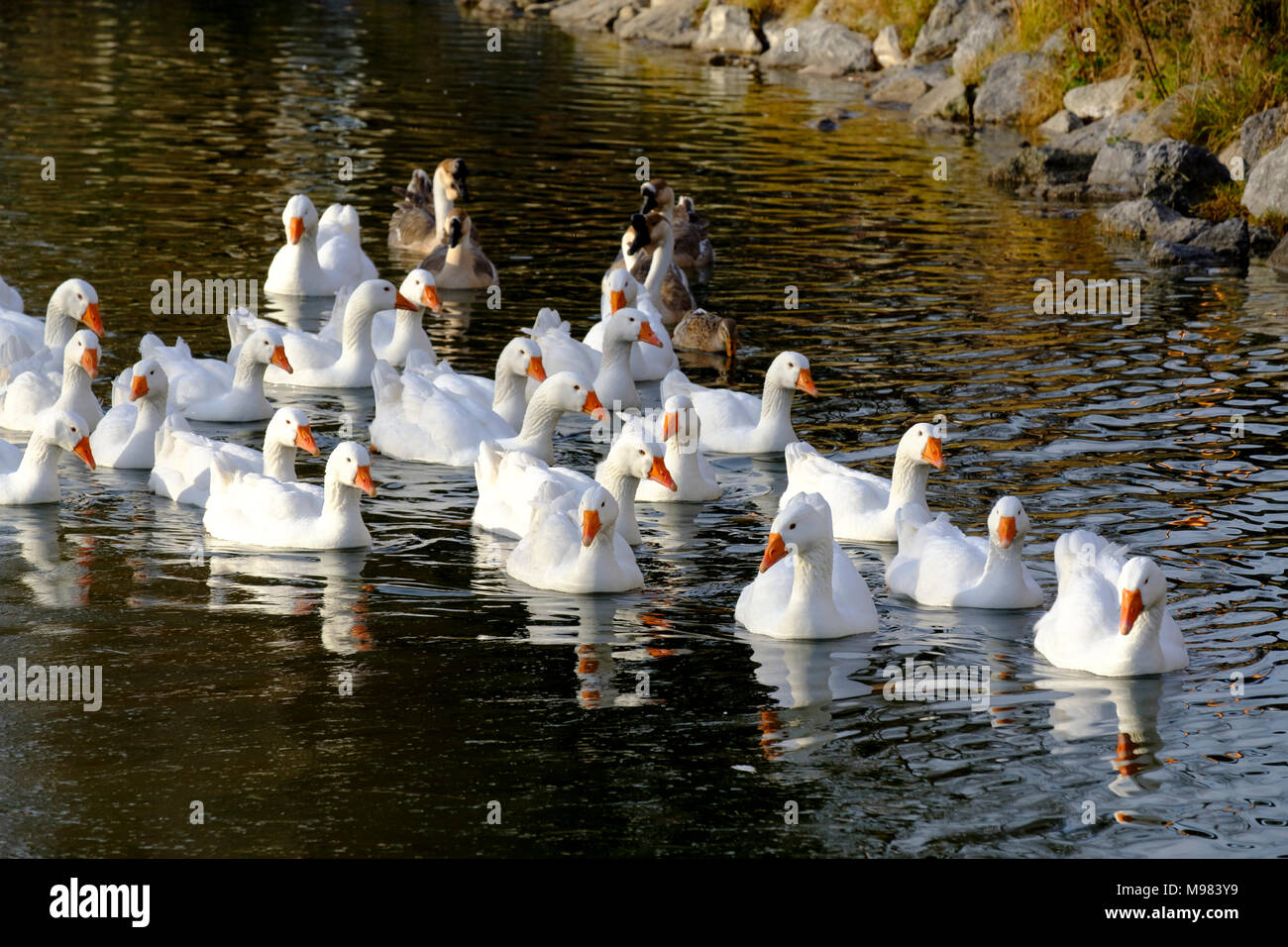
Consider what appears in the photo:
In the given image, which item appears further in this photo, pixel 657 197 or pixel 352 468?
pixel 657 197

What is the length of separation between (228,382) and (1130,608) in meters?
7.87

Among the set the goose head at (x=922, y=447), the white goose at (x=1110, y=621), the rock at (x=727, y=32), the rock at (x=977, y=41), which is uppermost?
the rock at (x=727, y=32)

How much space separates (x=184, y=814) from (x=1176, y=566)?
245 inches

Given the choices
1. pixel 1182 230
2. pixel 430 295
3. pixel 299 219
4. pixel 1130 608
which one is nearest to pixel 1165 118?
pixel 1182 230

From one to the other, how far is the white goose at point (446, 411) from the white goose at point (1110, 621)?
16.0 ft

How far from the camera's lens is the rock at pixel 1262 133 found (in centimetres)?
2383

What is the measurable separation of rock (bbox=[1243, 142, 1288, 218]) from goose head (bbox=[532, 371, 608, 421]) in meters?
12.8

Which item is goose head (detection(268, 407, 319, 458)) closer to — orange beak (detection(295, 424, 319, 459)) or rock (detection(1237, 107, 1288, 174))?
orange beak (detection(295, 424, 319, 459))

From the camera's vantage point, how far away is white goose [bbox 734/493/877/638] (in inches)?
397

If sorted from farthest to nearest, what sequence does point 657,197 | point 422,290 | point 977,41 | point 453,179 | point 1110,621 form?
point 977,41
point 453,179
point 657,197
point 422,290
point 1110,621

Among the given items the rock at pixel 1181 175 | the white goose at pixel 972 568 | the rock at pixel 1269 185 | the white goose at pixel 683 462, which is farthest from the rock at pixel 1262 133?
the white goose at pixel 972 568

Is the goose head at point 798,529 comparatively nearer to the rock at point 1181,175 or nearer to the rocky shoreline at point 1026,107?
the rocky shoreline at point 1026,107

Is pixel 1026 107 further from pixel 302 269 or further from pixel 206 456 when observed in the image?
pixel 206 456

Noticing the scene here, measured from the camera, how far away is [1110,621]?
9906 mm
